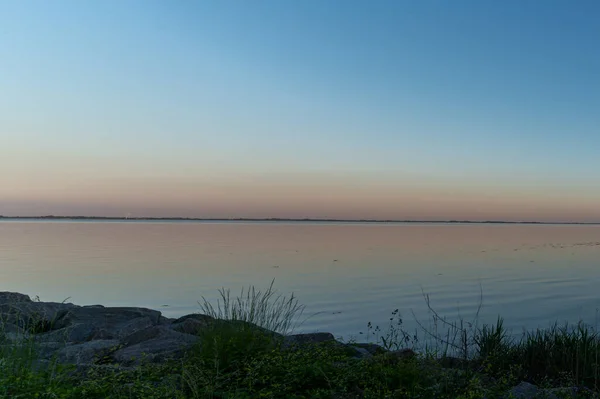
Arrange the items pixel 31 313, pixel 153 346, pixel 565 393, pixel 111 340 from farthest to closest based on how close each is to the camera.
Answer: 1. pixel 31 313
2. pixel 111 340
3. pixel 153 346
4. pixel 565 393

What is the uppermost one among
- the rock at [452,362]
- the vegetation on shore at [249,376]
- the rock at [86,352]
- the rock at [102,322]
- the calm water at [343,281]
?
the vegetation on shore at [249,376]

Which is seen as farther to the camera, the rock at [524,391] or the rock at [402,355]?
the rock at [402,355]

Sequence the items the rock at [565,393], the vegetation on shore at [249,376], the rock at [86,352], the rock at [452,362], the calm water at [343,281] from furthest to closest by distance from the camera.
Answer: the calm water at [343,281]
the rock at [452,362]
the rock at [86,352]
the rock at [565,393]
the vegetation on shore at [249,376]

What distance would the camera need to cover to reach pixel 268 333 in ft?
26.9

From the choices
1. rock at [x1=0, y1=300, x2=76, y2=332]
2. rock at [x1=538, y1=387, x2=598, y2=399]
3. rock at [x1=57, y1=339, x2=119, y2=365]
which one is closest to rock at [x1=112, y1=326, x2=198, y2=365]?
rock at [x1=57, y1=339, x2=119, y2=365]

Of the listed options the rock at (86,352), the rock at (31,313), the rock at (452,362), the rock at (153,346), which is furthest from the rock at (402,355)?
the rock at (31,313)

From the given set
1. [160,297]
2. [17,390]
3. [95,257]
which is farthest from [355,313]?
[95,257]

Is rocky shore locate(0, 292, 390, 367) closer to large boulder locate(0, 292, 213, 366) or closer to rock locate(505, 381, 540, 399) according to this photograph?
large boulder locate(0, 292, 213, 366)

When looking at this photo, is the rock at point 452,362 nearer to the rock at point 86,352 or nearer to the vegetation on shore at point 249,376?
the vegetation on shore at point 249,376

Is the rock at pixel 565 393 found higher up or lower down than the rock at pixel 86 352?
higher up

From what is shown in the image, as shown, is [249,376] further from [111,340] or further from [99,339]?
[99,339]

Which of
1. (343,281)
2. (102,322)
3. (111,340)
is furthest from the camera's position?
(343,281)

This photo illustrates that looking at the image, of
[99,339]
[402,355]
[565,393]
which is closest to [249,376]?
[402,355]

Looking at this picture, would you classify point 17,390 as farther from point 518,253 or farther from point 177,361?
point 518,253
